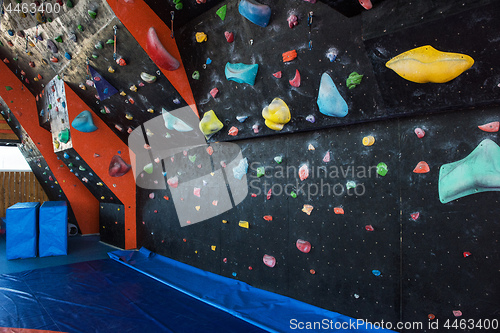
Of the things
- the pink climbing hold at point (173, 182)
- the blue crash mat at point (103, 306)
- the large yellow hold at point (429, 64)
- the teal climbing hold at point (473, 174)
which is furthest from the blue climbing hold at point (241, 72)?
the blue crash mat at point (103, 306)

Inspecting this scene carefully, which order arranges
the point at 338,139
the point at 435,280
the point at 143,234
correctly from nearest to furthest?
the point at 435,280 < the point at 338,139 < the point at 143,234

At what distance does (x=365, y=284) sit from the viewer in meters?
2.03

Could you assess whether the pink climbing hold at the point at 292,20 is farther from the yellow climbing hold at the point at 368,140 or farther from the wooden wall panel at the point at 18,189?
the wooden wall panel at the point at 18,189

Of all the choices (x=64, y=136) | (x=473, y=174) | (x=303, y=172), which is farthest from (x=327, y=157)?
(x=64, y=136)

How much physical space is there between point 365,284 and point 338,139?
991mm

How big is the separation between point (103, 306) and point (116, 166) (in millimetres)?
2120

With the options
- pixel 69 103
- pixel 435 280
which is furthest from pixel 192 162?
pixel 435 280

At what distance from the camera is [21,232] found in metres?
4.04

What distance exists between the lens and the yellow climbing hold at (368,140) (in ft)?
6.54

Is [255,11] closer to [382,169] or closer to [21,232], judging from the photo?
[382,169]

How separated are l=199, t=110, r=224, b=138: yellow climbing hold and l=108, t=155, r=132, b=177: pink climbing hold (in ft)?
6.22

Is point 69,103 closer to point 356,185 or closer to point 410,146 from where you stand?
point 356,185

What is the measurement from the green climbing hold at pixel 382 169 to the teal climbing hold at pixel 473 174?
0.31m

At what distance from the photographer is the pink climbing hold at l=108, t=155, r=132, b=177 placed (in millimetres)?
4176
